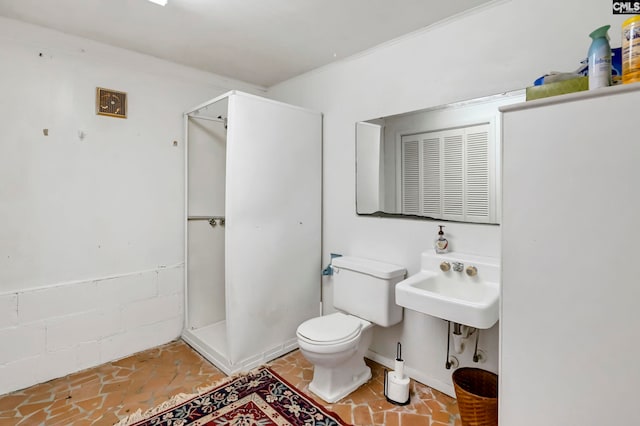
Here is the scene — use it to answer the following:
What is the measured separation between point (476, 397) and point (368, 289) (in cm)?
84

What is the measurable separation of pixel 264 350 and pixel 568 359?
1.92 m

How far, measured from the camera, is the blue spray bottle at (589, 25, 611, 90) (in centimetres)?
104

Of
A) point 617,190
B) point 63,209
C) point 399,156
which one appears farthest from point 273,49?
point 617,190

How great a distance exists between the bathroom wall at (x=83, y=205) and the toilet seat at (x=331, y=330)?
1.39m

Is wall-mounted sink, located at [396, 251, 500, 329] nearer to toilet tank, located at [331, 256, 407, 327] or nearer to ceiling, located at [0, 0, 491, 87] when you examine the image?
toilet tank, located at [331, 256, 407, 327]

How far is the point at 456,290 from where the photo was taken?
71.7 inches

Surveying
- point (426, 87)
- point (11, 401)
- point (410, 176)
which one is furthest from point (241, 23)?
point (11, 401)

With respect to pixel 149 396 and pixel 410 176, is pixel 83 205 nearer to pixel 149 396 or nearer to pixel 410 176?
pixel 149 396

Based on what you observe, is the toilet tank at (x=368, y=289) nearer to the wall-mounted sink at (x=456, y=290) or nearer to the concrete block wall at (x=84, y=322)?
the wall-mounted sink at (x=456, y=290)

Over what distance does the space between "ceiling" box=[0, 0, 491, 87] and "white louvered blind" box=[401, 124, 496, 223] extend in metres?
0.74

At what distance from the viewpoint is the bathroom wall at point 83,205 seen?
1988 millimetres

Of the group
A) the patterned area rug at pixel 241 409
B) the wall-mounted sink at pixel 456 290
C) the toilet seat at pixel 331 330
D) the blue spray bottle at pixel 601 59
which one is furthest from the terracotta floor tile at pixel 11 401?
the blue spray bottle at pixel 601 59

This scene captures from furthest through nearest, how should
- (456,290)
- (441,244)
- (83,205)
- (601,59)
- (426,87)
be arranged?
1. (83,205)
2. (426,87)
3. (441,244)
4. (456,290)
5. (601,59)

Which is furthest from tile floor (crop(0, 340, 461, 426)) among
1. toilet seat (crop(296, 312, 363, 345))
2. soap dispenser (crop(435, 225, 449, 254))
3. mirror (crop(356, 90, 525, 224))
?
mirror (crop(356, 90, 525, 224))
